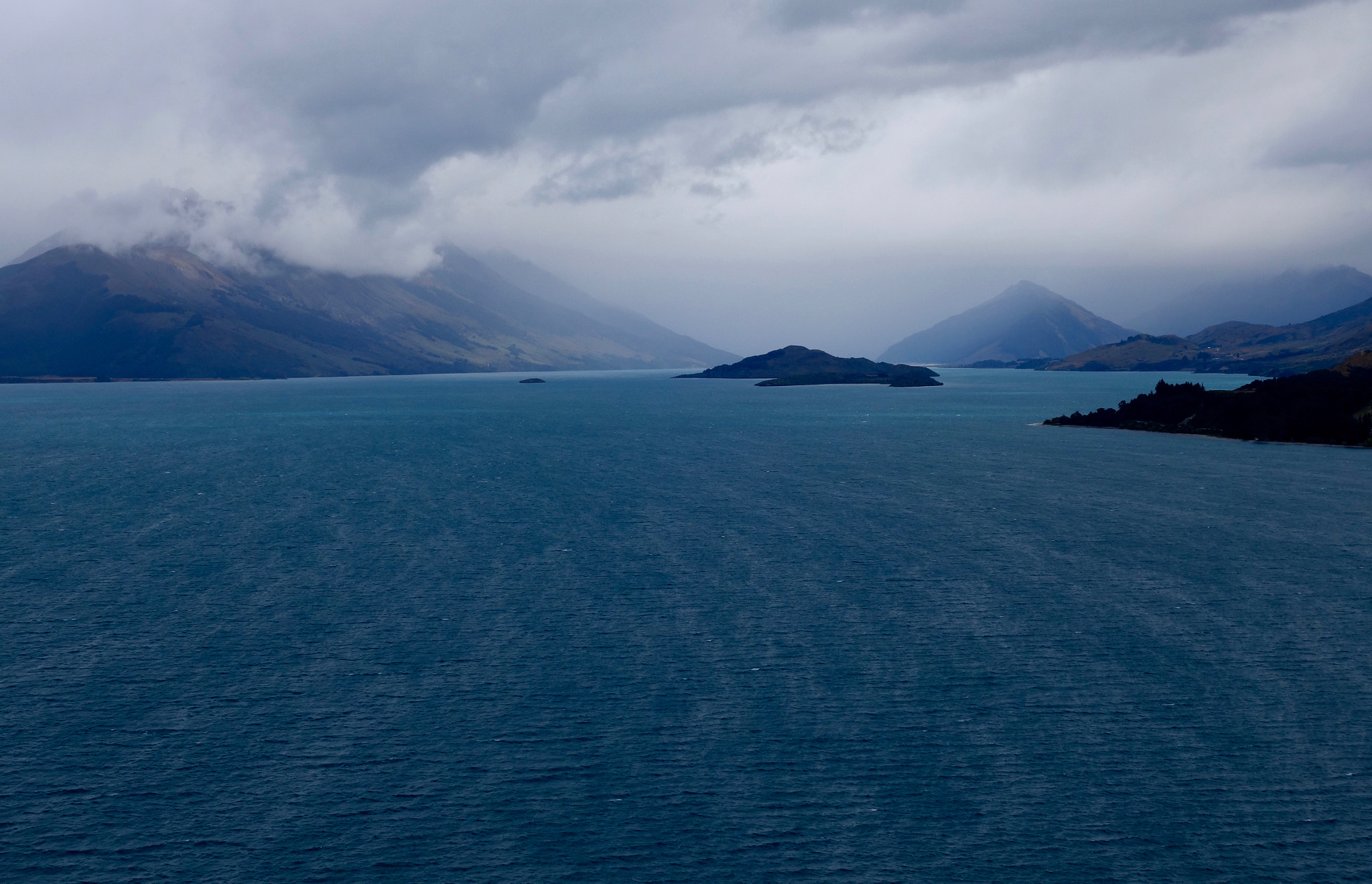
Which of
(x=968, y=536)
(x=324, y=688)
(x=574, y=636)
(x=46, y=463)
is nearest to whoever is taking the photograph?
(x=324, y=688)

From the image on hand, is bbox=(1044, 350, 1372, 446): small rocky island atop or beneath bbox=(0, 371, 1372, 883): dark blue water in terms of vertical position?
atop

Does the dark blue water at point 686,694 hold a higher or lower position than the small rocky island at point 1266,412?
lower

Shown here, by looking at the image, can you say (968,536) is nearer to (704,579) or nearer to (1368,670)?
(704,579)

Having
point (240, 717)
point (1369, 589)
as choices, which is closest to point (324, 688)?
point (240, 717)

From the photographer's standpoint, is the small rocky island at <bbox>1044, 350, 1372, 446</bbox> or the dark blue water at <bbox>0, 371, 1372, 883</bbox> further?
the small rocky island at <bbox>1044, 350, 1372, 446</bbox>

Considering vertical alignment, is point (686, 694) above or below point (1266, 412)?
below
